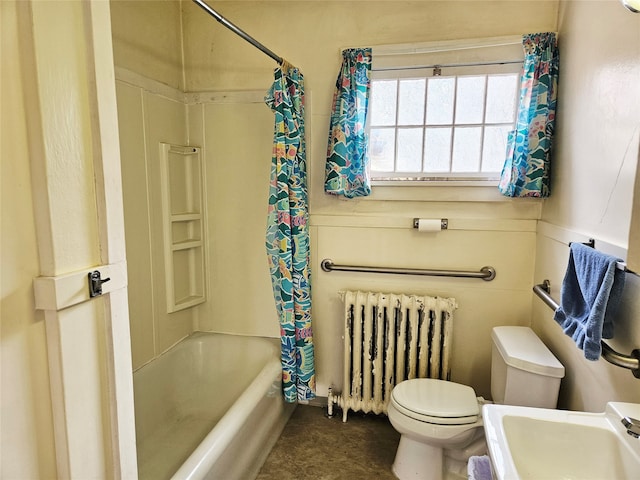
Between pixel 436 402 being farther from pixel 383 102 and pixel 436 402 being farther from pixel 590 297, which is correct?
pixel 383 102

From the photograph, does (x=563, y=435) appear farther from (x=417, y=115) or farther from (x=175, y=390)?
(x=175, y=390)

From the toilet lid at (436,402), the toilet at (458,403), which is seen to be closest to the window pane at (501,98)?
the toilet at (458,403)

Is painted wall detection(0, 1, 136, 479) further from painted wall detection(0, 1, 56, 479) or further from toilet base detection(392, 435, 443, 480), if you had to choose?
toilet base detection(392, 435, 443, 480)

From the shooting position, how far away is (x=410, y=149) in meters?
2.15

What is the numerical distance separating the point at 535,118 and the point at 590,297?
39.9 inches

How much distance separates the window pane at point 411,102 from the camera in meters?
2.11

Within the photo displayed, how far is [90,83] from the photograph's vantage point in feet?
2.81

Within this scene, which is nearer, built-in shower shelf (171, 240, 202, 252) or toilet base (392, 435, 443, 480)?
toilet base (392, 435, 443, 480)

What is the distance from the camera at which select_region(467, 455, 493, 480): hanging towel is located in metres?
1.29

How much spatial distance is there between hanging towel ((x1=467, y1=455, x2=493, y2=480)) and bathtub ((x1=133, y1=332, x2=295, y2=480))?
2.87ft

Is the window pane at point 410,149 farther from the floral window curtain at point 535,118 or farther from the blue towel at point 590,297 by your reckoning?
the blue towel at point 590,297

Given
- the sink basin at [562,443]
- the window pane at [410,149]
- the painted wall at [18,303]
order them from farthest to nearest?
the window pane at [410,149] < the sink basin at [562,443] < the painted wall at [18,303]

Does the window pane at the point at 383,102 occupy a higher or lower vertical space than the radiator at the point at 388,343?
higher

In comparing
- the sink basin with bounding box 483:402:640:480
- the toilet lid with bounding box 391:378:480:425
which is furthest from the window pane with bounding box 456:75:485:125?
the sink basin with bounding box 483:402:640:480
